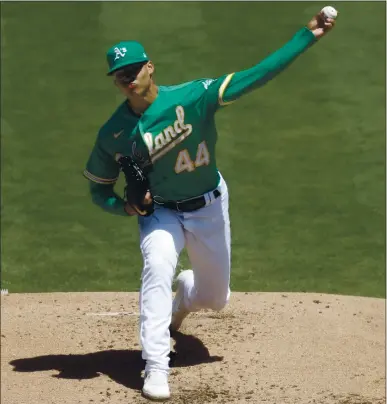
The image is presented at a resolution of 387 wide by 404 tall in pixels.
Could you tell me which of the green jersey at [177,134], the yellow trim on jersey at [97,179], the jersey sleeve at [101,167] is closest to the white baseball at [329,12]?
the green jersey at [177,134]

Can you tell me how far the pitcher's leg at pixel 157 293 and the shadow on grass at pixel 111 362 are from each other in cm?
46

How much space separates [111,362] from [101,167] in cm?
129

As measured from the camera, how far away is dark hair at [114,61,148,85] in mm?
6123

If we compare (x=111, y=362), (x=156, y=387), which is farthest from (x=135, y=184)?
(x=111, y=362)

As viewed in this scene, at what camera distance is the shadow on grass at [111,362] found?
6.47 meters

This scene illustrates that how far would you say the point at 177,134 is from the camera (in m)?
6.14

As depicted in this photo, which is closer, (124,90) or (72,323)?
(124,90)

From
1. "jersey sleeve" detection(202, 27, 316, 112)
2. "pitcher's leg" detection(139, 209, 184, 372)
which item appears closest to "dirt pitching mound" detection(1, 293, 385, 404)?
"pitcher's leg" detection(139, 209, 184, 372)

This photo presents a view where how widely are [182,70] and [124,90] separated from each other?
6.94m

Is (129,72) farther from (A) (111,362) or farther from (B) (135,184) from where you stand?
(A) (111,362)

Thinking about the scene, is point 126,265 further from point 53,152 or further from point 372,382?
point 372,382

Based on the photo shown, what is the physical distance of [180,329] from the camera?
24.2 ft

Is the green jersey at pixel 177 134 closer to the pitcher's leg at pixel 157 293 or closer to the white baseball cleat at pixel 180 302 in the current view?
the pitcher's leg at pixel 157 293

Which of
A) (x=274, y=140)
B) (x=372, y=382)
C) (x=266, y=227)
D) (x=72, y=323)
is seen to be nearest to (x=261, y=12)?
(x=274, y=140)
